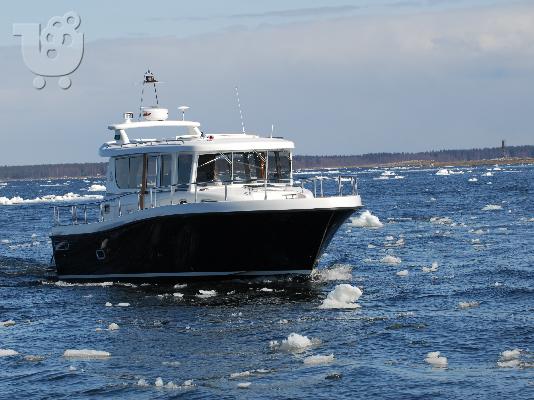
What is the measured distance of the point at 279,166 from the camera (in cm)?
2388

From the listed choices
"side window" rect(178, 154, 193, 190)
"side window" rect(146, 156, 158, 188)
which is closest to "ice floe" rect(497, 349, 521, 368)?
"side window" rect(178, 154, 193, 190)

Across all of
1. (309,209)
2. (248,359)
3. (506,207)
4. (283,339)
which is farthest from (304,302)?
(506,207)

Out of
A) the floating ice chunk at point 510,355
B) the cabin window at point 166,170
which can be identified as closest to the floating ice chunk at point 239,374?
the floating ice chunk at point 510,355

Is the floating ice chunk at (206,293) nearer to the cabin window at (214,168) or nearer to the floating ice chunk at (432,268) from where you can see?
the cabin window at (214,168)

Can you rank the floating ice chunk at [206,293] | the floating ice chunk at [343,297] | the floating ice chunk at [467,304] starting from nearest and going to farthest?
the floating ice chunk at [467,304], the floating ice chunk at [343,297], the floating ice chunk at [206,293]

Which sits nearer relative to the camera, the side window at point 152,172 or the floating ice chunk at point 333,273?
the side window at point 152,172

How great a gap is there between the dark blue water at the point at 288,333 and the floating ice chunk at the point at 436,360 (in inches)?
6.6

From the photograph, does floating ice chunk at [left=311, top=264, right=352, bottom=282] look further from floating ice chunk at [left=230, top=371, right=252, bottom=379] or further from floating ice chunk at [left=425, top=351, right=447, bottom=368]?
floating ice chunk at [left=230, top=371, right=252, bottom=379]

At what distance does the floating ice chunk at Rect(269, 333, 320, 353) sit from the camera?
1627 cm

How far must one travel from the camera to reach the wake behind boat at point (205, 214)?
2173 cm

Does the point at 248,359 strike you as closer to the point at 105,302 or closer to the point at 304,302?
the point at 304,302

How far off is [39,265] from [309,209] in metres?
12.0

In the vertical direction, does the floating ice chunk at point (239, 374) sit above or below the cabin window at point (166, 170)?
below

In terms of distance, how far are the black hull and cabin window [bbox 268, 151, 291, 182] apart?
1.82 meters
